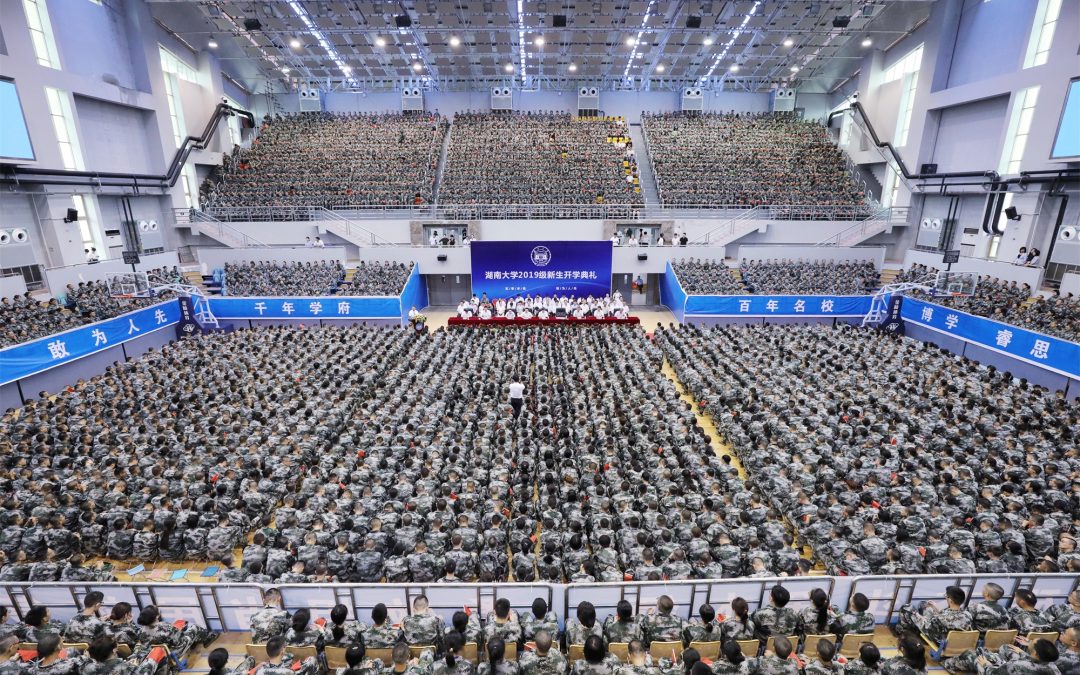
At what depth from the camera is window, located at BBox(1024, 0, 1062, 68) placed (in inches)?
752

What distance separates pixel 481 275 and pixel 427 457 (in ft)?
52.0

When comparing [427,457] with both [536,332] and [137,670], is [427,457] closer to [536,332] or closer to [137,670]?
[137,670]

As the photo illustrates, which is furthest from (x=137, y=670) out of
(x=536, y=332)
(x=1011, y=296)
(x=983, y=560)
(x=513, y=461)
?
(x=1011, y=296)

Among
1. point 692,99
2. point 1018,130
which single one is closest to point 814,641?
point 1018,130

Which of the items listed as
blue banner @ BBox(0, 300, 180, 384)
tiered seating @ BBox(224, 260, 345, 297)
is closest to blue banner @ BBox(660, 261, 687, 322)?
tiered seating @ BBox(224, 260, 345, 297)

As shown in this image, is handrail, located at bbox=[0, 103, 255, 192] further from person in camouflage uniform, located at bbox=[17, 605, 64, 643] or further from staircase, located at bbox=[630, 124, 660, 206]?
staircase, located at bbox=[630, 124, 660, 206]

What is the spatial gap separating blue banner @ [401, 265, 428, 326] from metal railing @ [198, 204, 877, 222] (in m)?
4.45

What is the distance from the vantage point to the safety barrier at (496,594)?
515 centimetres

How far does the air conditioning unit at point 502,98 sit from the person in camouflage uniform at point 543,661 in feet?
134

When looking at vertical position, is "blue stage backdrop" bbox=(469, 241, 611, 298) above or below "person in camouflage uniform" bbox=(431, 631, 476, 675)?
above

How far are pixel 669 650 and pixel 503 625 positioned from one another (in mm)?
1677

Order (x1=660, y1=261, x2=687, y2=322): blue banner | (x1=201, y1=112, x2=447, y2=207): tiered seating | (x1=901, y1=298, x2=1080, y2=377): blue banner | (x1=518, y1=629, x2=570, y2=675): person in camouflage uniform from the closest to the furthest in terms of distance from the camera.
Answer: (x1=518, y1=629, x2=570, y2=675): person in camouflage uniform
(x1=901, y1=298, x2=1080, y2=377): blue banner
(x1=660, y1=261, x2=687, y2=322): blue banner
(x1=201, y1=112, x2=447, y2=207): tiered seating

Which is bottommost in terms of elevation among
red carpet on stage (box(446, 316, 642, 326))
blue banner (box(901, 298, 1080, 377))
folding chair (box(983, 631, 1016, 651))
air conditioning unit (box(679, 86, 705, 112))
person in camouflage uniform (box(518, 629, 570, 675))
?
red carpet on stage (box(446, 316, 642, 326))

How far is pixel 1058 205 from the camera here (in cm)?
1927
